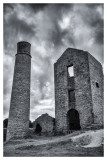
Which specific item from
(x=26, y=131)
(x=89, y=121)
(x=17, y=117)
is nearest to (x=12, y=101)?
(x=17, y=117)

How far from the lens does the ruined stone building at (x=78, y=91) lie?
48.0 ft

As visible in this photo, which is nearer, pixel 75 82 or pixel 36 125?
pixel 75 82

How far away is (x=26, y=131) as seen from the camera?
15.5 m

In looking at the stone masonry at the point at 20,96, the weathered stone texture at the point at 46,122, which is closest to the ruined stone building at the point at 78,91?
the weathered stone texture at the point at 46,122

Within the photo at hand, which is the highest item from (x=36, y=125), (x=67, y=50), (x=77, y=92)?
(x=67, y=50)

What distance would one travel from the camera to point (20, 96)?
1603cm

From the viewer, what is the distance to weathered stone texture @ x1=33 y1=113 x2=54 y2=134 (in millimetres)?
17803

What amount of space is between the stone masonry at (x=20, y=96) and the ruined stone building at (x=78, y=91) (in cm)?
335

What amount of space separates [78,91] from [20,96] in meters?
6.20

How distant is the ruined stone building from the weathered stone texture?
1.78 metres

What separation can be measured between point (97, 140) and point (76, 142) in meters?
1.22

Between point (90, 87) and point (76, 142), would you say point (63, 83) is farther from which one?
point (76, 142)

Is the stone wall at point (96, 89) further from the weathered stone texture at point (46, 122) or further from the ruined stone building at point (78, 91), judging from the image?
the weathered stone texture at point (46, 122)

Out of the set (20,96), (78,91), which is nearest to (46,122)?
(20,96)
